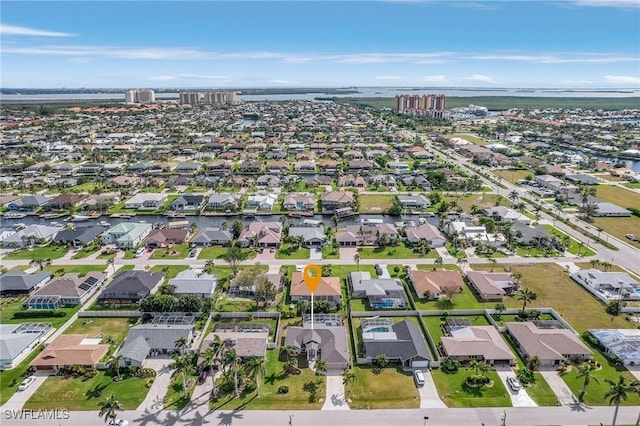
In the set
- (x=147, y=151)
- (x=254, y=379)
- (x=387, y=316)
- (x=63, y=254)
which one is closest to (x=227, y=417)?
(x=254, y=379)

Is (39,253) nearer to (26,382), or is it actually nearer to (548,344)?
(26,382)

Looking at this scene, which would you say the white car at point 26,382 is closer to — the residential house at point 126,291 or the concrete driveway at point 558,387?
the residential house at point 126,291

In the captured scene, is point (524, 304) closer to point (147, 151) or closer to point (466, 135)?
point (147, 151)

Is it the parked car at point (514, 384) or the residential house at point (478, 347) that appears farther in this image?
the residential house at point (478, 347)

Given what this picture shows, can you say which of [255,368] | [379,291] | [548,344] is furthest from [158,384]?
[548,344]

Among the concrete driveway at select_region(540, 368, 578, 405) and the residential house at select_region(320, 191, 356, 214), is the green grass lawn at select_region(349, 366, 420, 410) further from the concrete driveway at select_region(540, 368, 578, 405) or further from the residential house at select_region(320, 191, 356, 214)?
the residential house at select_region(320, 191, 356, 214)

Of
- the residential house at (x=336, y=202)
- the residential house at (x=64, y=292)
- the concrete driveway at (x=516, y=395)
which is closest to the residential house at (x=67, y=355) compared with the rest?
the residential house at (x=64, y=292)

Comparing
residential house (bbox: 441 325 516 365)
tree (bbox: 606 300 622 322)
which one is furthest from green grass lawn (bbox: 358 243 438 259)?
tree (bbox: 606 300 622 322)
